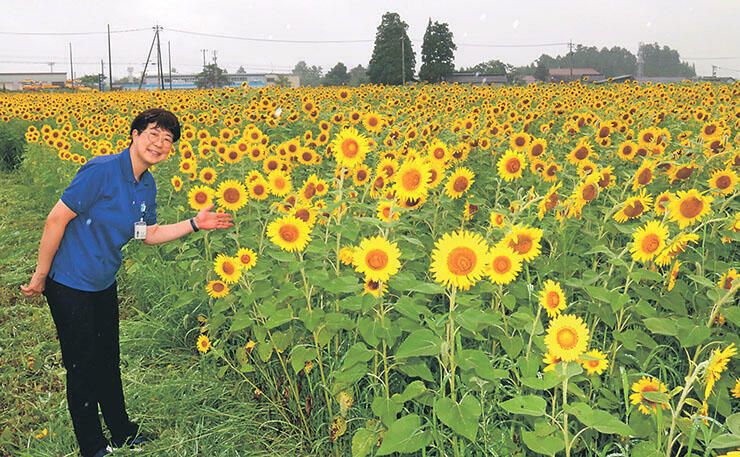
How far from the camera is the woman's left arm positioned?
121 inches

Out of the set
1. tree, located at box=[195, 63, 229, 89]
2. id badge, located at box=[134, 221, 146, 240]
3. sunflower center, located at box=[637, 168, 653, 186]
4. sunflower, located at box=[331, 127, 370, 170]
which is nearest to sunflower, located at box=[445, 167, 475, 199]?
sunflower, located at box=[331, 127, 370, 170]

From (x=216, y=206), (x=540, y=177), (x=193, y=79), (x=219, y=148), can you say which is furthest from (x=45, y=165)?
(x=193, y=79)

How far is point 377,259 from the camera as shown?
2.33m

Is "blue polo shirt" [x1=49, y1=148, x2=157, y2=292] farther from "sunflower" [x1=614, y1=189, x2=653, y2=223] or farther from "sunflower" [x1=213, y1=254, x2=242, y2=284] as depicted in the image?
"sunflower" [x1=614, y1=189, x2=653, y2=223]

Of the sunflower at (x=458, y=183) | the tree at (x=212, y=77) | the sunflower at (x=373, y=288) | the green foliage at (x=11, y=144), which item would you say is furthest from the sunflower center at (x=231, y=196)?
the tree at (x=212, y=77)

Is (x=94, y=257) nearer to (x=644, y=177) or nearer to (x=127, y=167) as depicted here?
(x=127, y=167)

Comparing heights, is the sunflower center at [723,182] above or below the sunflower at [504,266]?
above

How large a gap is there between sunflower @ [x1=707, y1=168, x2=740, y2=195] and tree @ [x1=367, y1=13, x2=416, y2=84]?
143ft

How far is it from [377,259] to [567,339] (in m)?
0.84

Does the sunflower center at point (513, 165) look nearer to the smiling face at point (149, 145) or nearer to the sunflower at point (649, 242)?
the sunflower at point (649, 242)

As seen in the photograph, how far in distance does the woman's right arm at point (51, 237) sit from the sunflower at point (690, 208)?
302 cm

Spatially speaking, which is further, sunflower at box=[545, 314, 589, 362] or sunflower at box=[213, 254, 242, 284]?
sunflower at box=[213, 254, 242, 284]

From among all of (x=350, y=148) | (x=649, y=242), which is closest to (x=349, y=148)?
(x=350, y=148)

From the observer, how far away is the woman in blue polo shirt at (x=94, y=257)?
2.64 m
